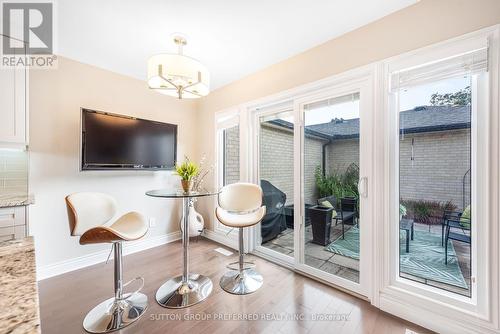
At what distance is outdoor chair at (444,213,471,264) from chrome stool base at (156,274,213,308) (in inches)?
86.0

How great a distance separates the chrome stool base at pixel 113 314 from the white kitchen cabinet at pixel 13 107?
178cm

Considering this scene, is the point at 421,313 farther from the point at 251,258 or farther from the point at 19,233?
the point at 19,233

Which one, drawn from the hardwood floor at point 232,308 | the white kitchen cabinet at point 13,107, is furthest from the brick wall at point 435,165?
the white kitchen cabinet at point 13,107

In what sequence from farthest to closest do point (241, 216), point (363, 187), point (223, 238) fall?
point (223, 238)
point (241, 216)
point (363, 187)

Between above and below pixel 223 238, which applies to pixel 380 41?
above

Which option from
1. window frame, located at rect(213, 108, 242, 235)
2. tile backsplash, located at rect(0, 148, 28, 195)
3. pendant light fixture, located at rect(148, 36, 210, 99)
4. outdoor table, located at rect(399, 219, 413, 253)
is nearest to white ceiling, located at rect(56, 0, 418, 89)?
pendant light fixture, located at rect(148, 36, 210, 99)

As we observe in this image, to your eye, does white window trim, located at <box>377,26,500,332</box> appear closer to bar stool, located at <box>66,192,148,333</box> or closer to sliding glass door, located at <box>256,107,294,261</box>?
sliding glass door, located at <box>256,107,294,261</box>

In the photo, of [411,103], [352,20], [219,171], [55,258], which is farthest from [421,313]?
[55,258]

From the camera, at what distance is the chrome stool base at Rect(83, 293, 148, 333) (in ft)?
5.48

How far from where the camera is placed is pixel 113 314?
5.81ft

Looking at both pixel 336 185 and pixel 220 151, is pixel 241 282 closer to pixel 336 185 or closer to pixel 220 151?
pixel 336 185

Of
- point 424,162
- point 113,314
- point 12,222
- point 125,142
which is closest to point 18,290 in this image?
point 113,314

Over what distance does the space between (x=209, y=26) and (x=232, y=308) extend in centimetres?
265

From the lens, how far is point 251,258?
115 inches
